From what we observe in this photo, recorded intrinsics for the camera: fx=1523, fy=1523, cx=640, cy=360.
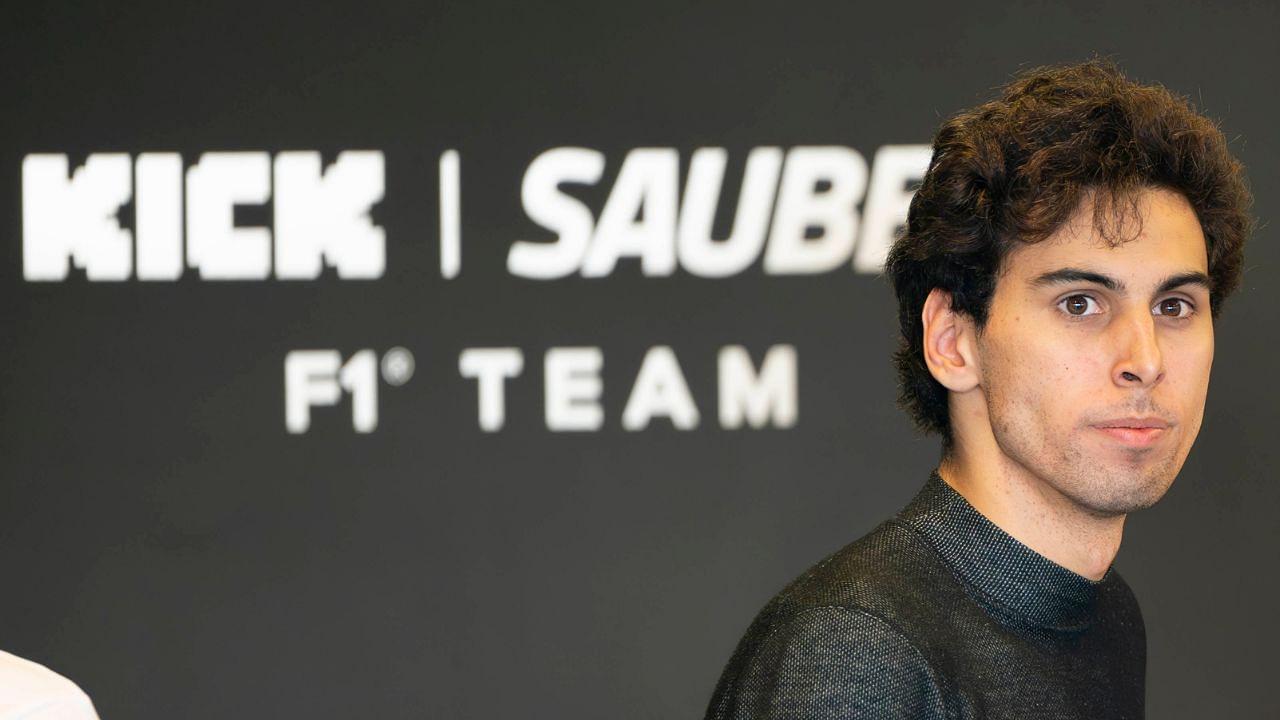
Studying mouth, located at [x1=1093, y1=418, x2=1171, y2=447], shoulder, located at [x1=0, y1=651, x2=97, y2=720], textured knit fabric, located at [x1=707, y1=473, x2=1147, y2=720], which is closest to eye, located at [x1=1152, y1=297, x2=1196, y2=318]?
mouth, located at [x1=1093, y1=418, x2=1171, y2=447]

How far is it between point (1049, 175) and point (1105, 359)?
20 centimetres

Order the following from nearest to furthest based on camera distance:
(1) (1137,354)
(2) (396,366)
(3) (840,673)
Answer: (3) (840,673)
(1) (1137,354)
(2) (396,366)

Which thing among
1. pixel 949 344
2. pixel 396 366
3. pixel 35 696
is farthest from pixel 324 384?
pixel 35 696

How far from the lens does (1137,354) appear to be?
142 cm

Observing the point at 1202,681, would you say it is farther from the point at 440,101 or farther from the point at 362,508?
the point at 440,101

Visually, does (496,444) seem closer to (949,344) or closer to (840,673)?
(949,344)

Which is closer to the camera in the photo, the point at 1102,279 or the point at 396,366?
the point at 1102,279

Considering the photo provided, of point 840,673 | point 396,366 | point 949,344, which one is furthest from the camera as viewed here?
point 396,366

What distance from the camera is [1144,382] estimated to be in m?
1.42

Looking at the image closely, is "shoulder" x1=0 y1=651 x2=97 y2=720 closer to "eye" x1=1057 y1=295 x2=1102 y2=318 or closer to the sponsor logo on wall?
"eye" x1=1057 y1=295 x2=1102 y2=318

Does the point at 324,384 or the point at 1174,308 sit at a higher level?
the point at 1174,308

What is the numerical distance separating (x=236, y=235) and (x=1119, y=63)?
2373 millimetres

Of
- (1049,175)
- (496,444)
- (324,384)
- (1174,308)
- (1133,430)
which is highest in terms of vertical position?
(1049,175)

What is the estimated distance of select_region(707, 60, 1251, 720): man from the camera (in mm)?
1362
